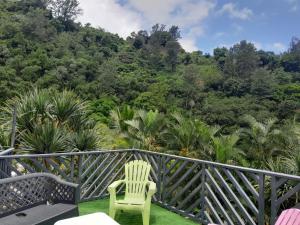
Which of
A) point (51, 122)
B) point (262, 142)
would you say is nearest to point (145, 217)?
point (51, 122)

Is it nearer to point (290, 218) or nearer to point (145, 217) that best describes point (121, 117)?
point (145, 217)

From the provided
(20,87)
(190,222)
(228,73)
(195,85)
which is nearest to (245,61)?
(228,73)

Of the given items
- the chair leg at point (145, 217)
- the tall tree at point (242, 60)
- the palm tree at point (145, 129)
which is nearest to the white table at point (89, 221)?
the chair leg at point (145, 217)

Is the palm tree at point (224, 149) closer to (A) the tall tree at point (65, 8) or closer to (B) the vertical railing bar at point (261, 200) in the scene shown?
(B) the vertical railing bar at point (261, 200)

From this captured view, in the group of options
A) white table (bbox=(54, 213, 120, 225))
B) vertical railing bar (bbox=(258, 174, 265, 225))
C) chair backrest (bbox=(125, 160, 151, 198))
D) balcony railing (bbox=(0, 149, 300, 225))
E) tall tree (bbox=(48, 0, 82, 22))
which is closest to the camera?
white table (bbox=(54, 213, 120, 225))

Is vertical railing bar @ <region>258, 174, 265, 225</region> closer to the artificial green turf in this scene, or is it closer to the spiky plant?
the artificial green turf

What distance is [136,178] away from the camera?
4902 mm

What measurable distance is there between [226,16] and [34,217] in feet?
84.6

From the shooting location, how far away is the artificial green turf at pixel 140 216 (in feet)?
15.1

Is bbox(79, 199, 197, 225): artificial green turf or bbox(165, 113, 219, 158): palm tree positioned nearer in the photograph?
bbox(79, 199, 197, 225): artificial green turf

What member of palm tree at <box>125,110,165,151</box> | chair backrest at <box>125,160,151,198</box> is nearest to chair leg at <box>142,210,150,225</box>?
chair backrest at <box>125,160,151,198</box>

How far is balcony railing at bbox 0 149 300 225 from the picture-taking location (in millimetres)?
3957

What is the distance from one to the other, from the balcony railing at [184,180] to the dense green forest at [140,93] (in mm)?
1169

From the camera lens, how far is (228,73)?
47.2 metres
